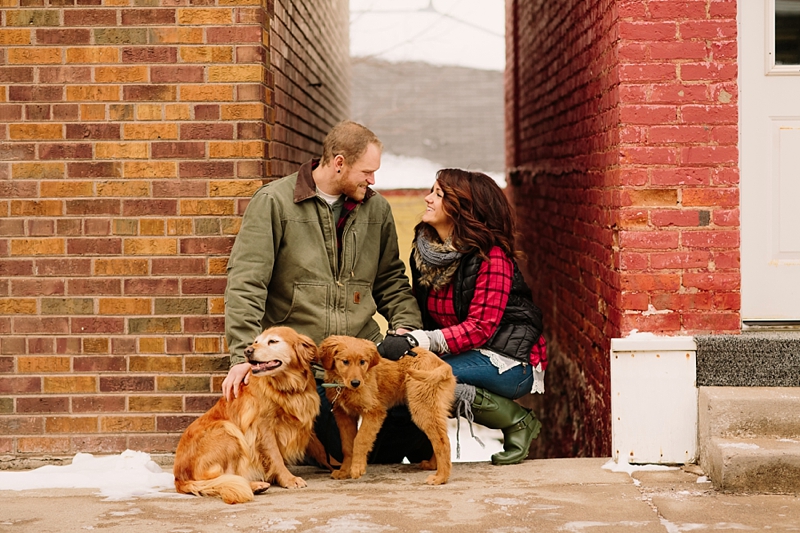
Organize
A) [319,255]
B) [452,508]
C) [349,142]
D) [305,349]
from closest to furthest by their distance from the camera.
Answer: [452,508]
[305,349]
[349,142]
[319,255]

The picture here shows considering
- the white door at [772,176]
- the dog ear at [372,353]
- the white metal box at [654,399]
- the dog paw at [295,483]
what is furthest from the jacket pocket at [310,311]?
the white door at [772,176]

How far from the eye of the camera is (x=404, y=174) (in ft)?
93.6

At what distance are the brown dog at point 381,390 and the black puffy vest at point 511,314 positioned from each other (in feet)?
1.67

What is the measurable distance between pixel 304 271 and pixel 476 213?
100 cm

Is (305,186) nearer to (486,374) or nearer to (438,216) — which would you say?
(438,216)

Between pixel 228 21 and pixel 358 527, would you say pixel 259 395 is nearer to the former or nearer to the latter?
pixel 358 527

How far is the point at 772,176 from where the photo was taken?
502 cm

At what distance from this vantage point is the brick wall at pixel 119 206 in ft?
17.1

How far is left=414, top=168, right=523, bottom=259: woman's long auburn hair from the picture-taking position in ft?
16.6

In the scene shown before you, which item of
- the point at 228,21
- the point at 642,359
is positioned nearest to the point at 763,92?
the point at 642,359

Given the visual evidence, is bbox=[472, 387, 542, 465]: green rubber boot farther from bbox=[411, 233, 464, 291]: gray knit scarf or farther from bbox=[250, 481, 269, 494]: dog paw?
bbox=[250, 481, 269, 494]: dog paw

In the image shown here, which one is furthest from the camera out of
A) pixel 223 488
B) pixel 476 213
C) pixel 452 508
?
pixel 476 213

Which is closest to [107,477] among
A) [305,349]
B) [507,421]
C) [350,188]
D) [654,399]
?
[305,349]

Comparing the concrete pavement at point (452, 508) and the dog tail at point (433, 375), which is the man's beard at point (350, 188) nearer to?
the dog tail at point (433, 375)
